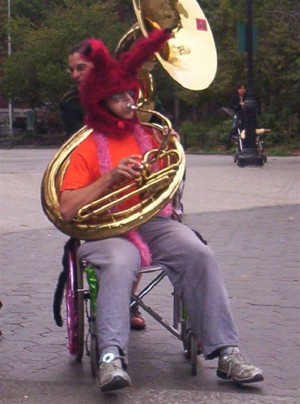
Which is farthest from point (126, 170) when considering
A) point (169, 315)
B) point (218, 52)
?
point (218, 52)

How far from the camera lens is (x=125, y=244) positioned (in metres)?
5.37

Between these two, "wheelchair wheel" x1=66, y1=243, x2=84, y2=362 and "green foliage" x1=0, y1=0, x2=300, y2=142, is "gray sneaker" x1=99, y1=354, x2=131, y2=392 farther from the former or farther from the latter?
"green foliage" x1=0, y1=0, x2=300, y2=142

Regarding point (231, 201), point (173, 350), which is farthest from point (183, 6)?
point (231, 201)

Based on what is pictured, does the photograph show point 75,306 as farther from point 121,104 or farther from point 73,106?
point 73,106

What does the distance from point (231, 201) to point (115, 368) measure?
8.96 metres

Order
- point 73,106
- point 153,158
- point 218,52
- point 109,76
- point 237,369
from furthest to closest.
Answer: point 218,52 → point 73,106 → point 153,158 → point 109,76 → point 237,369

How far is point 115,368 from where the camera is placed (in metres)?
4.94

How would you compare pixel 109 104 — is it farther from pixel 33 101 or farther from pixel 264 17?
pixel 33 101

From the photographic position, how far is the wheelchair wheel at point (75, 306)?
218 inches

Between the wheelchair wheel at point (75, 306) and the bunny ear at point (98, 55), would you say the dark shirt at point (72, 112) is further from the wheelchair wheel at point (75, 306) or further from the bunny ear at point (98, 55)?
the wheelchair wheel at point (75, 306)

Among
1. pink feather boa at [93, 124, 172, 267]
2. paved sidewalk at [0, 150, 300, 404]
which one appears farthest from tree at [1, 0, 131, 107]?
pink feather boa at [93, 124, 172, 267]

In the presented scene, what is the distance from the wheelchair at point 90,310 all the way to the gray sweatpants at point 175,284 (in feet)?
0.31

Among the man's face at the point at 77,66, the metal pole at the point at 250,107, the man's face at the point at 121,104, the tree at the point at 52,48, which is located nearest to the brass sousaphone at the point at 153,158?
the man's face at the point at 121,104

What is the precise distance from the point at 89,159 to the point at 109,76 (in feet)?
1.46
